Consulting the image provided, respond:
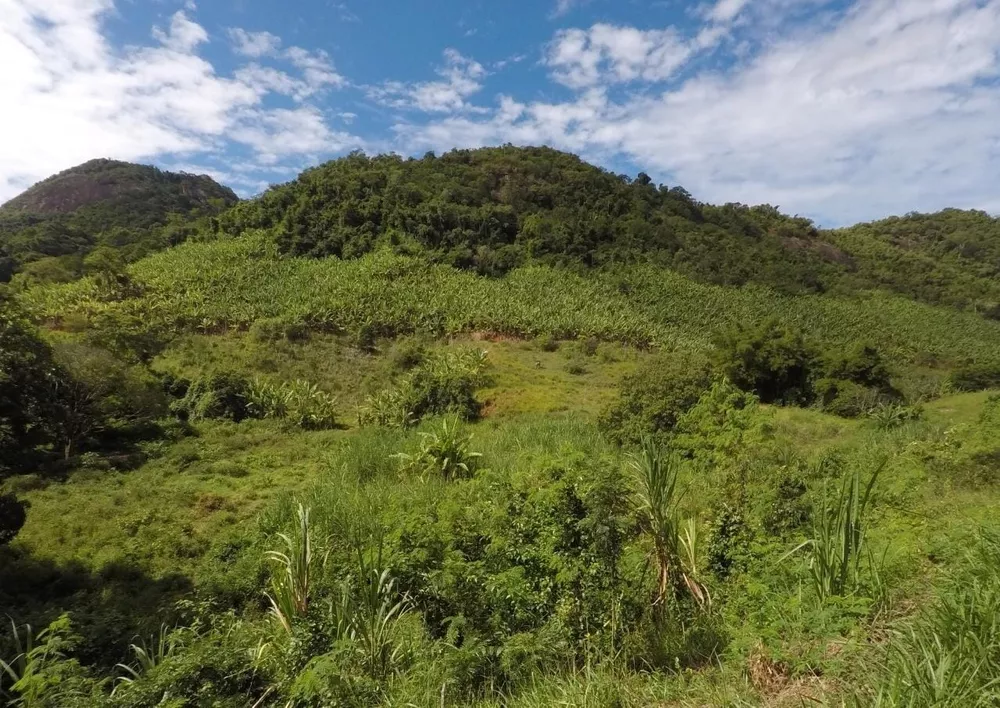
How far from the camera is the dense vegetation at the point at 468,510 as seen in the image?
3662 mm

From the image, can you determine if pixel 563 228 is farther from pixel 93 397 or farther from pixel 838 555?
pixel 838 555

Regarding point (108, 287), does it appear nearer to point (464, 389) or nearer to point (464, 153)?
point (464, 389)

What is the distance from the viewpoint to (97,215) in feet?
242

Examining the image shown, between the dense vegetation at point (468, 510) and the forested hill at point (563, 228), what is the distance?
17.0 metres

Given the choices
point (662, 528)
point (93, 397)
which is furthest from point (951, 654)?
point (93, 397)

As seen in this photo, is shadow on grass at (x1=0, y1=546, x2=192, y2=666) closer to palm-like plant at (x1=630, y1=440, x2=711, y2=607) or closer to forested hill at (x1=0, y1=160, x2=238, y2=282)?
palm-like plant at (x1=630, y1=440, x2=711, y2=607)

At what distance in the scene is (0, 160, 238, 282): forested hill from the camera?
158ft

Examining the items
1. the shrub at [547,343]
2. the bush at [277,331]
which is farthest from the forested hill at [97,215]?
the shrub at [547,343]

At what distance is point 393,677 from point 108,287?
42.1m

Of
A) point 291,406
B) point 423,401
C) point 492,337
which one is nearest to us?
point 423,401

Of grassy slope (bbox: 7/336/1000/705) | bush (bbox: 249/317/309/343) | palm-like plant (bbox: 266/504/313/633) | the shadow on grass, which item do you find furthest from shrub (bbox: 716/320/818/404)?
bush (bbox: 249/317/309/343)

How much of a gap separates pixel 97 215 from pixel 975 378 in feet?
301

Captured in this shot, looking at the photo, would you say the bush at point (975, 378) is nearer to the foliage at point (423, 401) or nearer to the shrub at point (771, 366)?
the shrub at point (771, 366)

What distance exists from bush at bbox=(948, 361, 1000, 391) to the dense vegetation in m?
0.22
